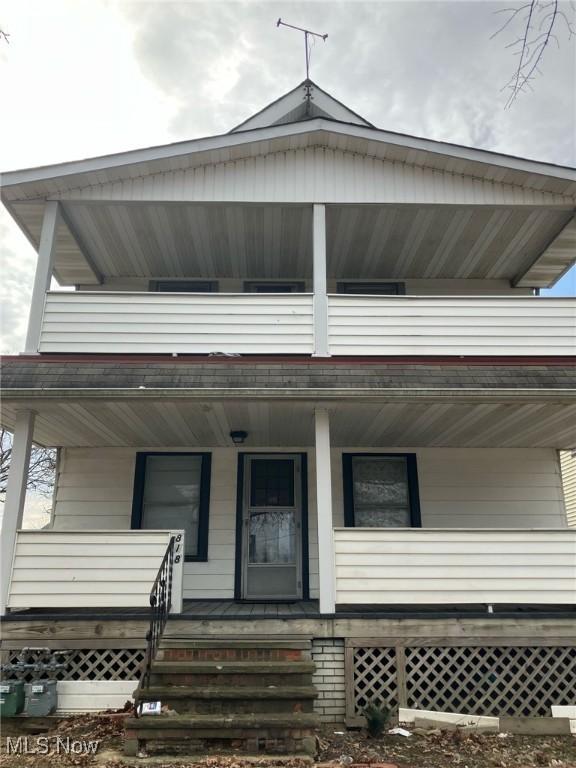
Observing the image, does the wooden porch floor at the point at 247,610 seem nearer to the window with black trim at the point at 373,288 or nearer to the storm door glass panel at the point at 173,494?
the storm door glass panel at the point at 173,494

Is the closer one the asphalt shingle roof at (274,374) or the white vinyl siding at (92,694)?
the white vinyl siding at (92,694)

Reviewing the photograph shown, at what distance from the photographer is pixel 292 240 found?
26.3 feet

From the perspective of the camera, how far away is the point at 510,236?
7.91 m

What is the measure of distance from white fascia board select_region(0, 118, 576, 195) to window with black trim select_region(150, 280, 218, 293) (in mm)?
2228

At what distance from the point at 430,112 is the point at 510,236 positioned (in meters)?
2.53

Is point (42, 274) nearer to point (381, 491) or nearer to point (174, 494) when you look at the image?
point (174, 494)

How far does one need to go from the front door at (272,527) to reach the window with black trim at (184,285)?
2949 mm

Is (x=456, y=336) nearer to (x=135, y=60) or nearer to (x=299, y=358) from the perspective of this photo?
(x=299, y=358)

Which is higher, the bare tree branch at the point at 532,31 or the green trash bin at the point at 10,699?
the bare tree branch at the point at 532,31

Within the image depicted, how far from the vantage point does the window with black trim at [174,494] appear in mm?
7832

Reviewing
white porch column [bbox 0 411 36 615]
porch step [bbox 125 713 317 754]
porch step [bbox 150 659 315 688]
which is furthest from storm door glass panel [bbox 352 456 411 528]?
white porch column [bbox 0 411 36 615]

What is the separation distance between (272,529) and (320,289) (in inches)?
142

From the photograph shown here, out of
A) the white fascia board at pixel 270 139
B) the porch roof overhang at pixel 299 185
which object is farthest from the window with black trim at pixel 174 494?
the white fascia board at pixel 270 139

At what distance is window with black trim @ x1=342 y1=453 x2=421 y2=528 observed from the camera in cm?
792
